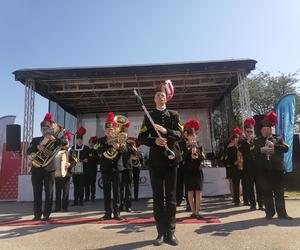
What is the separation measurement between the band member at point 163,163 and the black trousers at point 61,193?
4.31 m

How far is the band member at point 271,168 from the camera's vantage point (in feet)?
19.6

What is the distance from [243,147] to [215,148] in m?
9.07

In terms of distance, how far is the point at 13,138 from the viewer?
435 inches

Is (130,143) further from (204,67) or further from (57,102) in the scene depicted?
(57,102)

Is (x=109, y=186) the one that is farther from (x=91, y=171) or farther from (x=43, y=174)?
(x=91, y=171)

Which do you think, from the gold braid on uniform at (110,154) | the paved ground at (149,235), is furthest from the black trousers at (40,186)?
the gold braid on uniform at (110,154)

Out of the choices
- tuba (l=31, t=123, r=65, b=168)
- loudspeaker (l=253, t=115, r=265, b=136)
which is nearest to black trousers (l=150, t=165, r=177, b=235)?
tuba (l=31, t=123, r=65, b=168)

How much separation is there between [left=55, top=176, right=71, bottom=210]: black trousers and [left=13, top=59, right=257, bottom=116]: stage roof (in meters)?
4.16

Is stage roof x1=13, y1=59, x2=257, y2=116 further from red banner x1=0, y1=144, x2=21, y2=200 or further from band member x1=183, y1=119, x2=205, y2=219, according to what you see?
band member x1=183, y1=119, x2=205, y2=219

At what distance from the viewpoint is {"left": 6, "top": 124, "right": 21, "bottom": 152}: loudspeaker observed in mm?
11000

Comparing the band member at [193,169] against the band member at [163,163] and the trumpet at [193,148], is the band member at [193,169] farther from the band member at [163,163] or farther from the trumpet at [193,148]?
the band member at [163,163]

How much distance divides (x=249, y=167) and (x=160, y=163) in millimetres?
4458

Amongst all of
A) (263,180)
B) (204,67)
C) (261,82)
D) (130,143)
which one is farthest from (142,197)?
(261,82)

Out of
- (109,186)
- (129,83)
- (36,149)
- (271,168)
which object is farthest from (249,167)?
(129,83)
